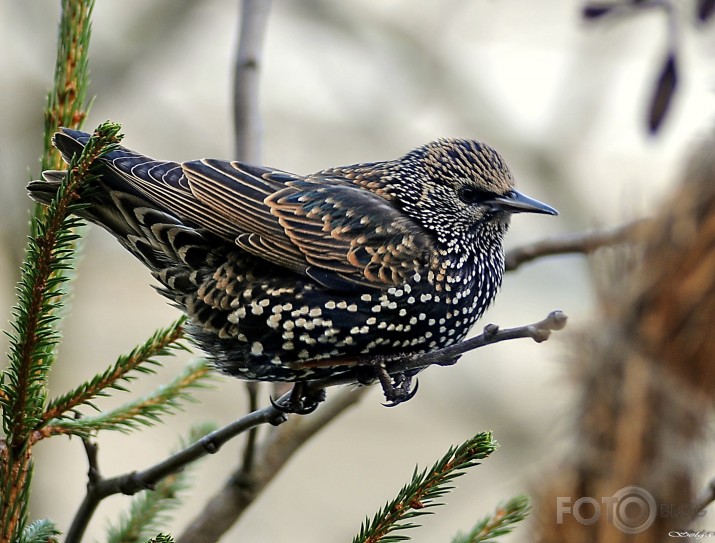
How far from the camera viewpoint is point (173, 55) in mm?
6586

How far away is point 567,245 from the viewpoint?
9.40ft

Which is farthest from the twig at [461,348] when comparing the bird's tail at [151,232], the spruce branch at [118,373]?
the bird's tail at [151,232]

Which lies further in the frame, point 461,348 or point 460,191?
point 460,191

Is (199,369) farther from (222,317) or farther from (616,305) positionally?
(616,305)

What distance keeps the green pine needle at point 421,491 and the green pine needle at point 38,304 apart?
635mm

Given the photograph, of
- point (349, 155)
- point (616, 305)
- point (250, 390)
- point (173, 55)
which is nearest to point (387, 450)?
point (349, 155)

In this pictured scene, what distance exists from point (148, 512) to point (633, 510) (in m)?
1.62

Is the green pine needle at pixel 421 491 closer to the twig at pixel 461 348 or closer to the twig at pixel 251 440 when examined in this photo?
the twig at pixel 461 348

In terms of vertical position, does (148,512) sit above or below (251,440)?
below

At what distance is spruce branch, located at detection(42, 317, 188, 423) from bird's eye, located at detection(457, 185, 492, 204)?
952 mm

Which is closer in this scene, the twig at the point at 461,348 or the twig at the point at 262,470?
the twig at the point at 461,348

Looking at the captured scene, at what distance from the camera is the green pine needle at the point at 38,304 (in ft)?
5.16

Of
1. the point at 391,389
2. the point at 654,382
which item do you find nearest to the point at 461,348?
the point at 391,389

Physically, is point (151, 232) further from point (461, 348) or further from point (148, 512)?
point (461, 348)
